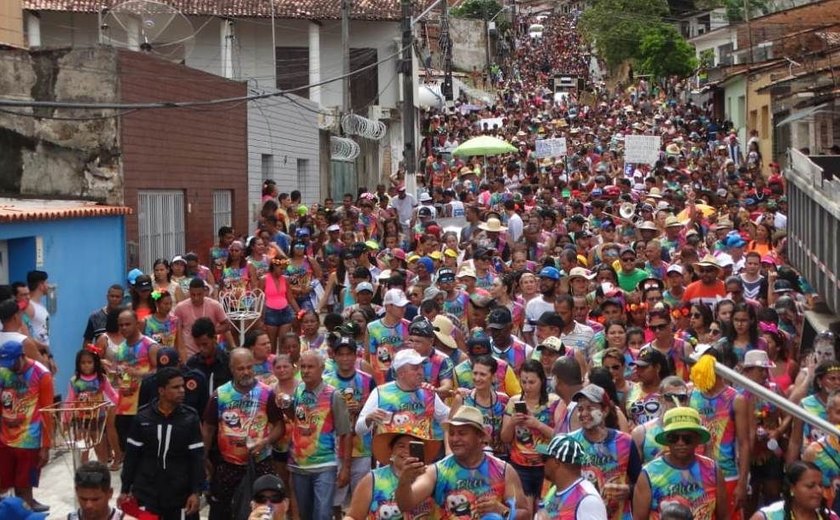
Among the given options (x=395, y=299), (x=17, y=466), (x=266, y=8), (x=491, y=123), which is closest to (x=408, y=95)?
(x=266, y=8)

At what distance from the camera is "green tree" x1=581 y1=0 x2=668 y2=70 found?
225 ft

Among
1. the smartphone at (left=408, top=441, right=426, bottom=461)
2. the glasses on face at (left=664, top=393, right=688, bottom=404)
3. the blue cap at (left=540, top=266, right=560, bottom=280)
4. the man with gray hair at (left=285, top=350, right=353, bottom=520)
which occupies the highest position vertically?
the blue cap at (left=540, top=266, right=560, bottom=280)

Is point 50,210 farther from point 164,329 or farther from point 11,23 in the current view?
point 11,23

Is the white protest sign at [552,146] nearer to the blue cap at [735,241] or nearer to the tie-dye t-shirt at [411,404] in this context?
the blue cap at [735,241]

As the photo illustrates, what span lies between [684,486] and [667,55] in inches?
2169

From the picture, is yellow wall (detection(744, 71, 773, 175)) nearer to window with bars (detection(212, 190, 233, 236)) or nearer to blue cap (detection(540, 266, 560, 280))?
window with bars (detection(212, 190, 233, 236))

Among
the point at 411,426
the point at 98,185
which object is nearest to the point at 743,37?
the point at 98,185

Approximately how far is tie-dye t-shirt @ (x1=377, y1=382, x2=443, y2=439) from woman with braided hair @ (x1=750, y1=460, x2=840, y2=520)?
2.55 m

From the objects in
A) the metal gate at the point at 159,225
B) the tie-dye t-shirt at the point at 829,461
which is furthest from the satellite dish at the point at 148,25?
the tie-dye t-shirt at the point at 829,461

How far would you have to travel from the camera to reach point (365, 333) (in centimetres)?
1186

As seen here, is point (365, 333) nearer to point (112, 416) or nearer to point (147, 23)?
point (112, 416)

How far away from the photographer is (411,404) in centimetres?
870

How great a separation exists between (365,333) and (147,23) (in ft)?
37.6

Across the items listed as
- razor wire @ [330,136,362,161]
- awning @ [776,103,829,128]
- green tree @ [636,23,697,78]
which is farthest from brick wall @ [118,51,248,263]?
green tree @ [636,23,697,78]
